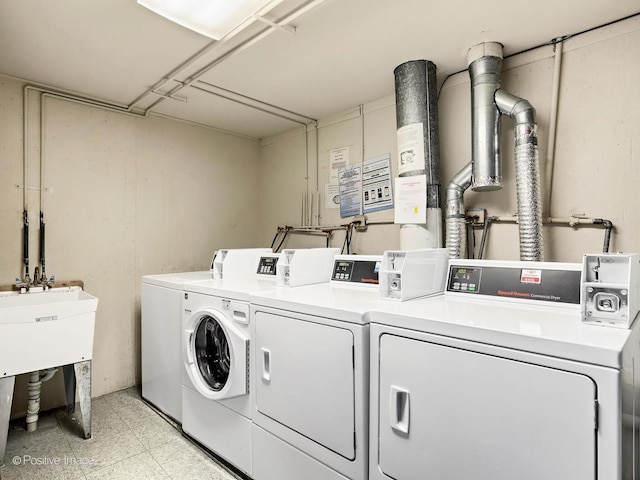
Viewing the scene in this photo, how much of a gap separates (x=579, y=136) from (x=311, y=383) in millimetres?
1922

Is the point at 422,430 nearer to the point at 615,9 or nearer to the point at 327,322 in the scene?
the point at 327,322

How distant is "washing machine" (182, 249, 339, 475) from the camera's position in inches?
74.1

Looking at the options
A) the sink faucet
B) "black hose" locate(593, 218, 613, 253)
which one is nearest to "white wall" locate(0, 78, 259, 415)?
the sink faucet

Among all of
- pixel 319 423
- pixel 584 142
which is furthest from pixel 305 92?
pixel 319 423

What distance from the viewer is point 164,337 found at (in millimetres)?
2521

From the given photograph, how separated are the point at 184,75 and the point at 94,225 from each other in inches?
54.4

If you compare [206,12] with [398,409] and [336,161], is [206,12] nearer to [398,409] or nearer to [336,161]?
[336,161]

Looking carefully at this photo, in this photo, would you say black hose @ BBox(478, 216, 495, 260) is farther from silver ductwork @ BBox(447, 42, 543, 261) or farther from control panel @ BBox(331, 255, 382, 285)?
control panel @ BBox(331, 255, 382, 285)

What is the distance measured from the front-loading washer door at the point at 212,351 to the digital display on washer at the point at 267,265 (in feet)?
2.00

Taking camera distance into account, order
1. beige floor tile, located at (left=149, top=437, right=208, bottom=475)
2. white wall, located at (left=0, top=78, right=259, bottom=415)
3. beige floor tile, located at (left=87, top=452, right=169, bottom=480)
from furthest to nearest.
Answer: white wall, located at (left=0, top=78, right=259, bottom=415) < beige floor tile, located at (left=149, top=437, right=208, bottom=475) < beige floor tile, located at (left=87, top=452, right=169, bottom=480)

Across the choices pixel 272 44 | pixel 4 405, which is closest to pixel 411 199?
pixel 272 44

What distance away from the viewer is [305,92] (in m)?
2.76

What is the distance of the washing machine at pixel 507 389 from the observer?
0.92 metres

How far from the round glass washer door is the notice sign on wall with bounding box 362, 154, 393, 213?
1.50m
